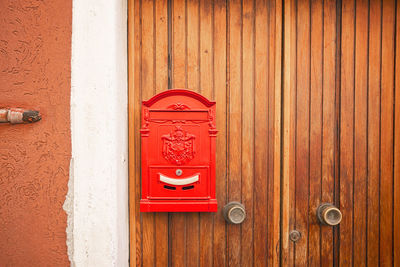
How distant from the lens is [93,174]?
48.9 inches

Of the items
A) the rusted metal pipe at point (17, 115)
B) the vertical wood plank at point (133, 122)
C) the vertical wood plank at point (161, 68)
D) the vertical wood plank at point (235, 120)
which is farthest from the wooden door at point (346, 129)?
the rusted metal pipe at point (17, 115)

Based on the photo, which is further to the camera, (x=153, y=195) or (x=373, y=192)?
(x=373, y=192)

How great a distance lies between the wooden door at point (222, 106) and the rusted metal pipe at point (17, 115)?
1.96 ft

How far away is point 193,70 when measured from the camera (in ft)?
5.23

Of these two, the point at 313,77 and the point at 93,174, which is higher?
the point at 313,77

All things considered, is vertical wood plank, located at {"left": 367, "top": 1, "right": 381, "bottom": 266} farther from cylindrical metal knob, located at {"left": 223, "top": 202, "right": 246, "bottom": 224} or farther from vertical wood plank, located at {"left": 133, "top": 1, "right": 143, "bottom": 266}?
vertical wood plank, located at {"left": 133, "top": 1, "right": 143, "bottom": 266}

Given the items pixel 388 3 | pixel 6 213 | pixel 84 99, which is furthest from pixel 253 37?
pixel 6 213

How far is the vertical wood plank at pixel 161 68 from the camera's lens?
158cm

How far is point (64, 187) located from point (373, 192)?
2.35 meters

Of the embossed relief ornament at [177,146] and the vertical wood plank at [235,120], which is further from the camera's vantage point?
the vertical wood plank at [235,120]

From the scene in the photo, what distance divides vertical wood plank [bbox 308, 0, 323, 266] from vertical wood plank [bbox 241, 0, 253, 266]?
499 mm

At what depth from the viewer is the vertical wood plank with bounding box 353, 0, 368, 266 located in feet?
5.37

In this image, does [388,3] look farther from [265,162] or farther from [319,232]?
[319,232]

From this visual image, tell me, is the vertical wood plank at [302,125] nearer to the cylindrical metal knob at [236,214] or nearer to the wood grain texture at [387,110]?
the cylindrical metal knob at [236,214]
